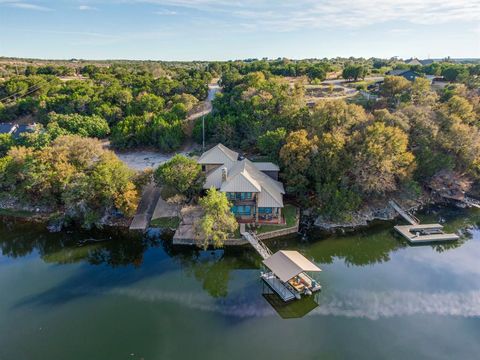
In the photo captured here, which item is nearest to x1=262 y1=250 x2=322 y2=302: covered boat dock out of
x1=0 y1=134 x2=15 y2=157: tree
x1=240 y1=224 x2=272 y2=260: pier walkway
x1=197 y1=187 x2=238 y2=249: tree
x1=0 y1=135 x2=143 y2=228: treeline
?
x1=240 y1=224 x2=272 y2=260: pier walkway

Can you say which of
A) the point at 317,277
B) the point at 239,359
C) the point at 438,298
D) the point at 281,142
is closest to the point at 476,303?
the point at 438,298

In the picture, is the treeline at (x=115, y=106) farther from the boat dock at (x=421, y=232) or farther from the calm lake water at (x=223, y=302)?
the boat dock at (x=421, y=232)

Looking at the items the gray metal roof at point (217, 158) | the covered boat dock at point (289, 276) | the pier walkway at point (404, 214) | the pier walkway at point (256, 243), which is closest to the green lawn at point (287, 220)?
the pier walkway at point (256, 243)

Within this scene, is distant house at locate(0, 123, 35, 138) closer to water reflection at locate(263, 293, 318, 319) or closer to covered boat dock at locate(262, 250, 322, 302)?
covered boat dock at locate(262, 250, 322, 302)

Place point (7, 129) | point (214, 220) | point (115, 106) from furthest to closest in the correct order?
1. point (115, 106)
2. point (7, 129)
3. point (214, 220)

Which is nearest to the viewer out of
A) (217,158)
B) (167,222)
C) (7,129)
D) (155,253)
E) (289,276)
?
(289,276)

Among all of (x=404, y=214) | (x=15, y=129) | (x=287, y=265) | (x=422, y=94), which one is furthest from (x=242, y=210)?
(x=15, y=129)

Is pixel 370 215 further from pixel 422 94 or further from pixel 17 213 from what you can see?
pixel 17 213

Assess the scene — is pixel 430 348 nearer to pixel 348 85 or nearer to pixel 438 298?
pixel 438 298
